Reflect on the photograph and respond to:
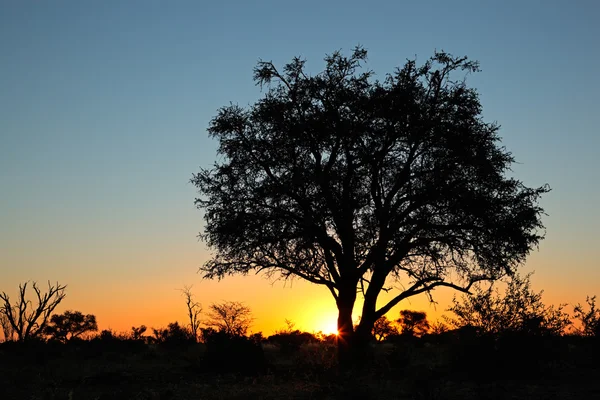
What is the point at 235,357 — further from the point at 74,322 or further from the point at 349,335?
the point at 74,322

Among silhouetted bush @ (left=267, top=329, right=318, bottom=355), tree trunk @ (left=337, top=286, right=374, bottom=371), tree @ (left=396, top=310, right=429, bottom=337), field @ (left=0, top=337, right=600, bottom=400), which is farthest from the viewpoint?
tree @ (left=396, top=310, right=429, bottom=337)

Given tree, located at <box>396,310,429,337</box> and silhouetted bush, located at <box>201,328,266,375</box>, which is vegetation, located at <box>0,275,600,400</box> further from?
tree, located at <box>396,310,429,337</box>

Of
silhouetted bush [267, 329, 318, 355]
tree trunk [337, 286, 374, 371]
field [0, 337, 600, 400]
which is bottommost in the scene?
field [0, 337, 600, 400]

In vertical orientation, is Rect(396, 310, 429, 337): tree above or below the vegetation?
above

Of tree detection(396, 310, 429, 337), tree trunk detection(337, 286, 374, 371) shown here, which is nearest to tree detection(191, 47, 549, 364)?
tree trunk detection(337, 286, 374, 371)

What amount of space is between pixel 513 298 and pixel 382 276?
4374 mm

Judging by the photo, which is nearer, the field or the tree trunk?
the field

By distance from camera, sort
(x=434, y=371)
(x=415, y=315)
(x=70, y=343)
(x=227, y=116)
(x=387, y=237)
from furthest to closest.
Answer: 1. (x=415, y=315)
2. (x=70, y=343)
3. (x=227, y=116)
4. (x=387, y=237)
5. (x=434, y=371)

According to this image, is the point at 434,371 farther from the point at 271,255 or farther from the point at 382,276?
the point at 271,255

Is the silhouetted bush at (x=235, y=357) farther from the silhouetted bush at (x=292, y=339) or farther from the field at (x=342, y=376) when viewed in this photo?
the silhouetted bush at (x=292, y=339)

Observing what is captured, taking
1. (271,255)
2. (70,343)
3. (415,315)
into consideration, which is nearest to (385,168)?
(271,255)

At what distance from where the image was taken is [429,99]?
23656mm

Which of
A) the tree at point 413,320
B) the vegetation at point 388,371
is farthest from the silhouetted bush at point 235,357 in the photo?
the tree at point 413,320

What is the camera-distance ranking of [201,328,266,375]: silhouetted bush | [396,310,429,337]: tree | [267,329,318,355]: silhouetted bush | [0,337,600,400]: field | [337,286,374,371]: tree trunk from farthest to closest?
[396,310,429,337]: tree, [267,329,318,355]: silhouetted bush, [201,328,266,375]: silhouetted bush, [337,286,374,371]: tree trunk, [0,337,600,400]: field
